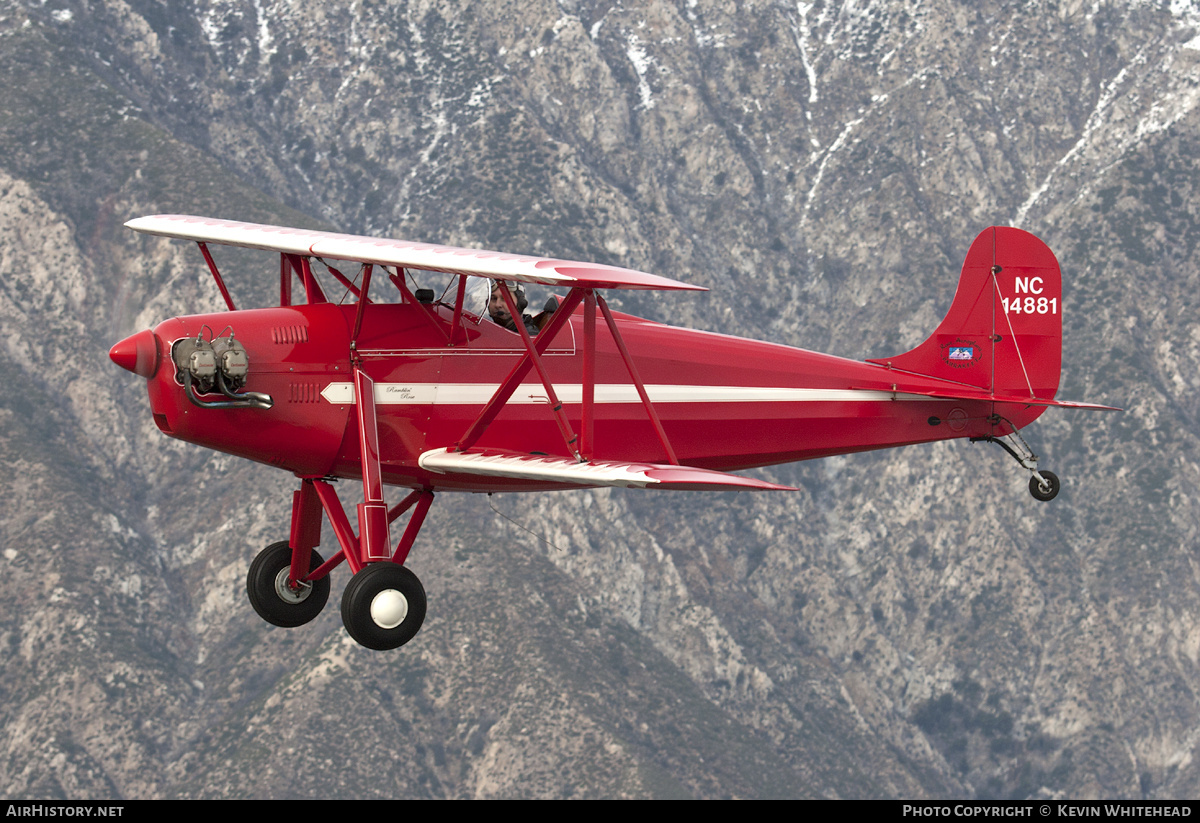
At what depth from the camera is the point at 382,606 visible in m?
19.4

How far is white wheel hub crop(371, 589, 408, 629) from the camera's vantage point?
19.4 m

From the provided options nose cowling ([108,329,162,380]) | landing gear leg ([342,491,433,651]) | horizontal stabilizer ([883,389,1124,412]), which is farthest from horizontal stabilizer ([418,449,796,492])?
horizontal stabilizer ([883,389,1124,412])

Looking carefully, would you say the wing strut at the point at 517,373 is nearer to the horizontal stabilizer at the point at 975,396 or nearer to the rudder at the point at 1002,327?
the horizontal stabilizer at the point at 975,396

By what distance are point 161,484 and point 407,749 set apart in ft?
123

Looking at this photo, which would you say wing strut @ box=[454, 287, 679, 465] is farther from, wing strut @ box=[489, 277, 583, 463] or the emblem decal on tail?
the emblem decal on tail

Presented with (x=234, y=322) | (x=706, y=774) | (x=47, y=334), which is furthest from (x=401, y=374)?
(x=47, y=334)

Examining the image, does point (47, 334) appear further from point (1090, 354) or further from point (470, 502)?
point (1090, 354)

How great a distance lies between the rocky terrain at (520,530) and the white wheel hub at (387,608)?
120 meters

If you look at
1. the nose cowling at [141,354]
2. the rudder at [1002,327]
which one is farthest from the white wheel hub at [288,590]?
the rudder at [1002,327]

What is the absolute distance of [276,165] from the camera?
189 meters

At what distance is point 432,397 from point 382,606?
9.65ft

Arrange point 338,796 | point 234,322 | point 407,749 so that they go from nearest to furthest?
point 234,322 < point 338,796 < point 407,749

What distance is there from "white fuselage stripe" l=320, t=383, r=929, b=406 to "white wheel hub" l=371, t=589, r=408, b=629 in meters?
2.59

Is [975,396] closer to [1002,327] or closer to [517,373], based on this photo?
[1002,327]
